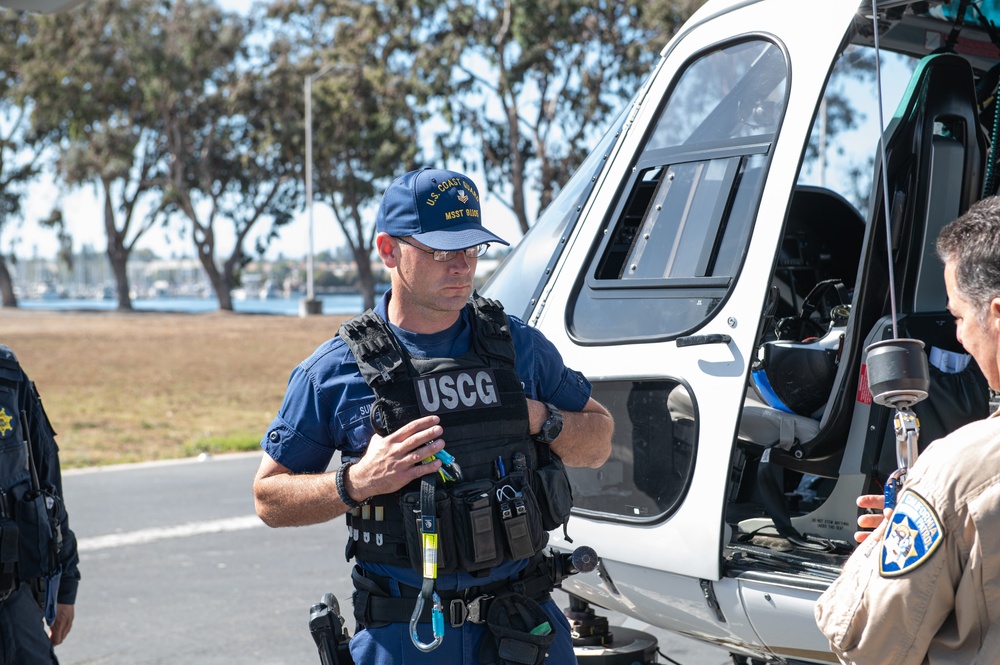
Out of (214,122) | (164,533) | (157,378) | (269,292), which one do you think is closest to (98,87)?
(214,122)

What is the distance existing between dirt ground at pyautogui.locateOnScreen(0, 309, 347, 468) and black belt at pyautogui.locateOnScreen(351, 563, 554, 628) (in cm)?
865

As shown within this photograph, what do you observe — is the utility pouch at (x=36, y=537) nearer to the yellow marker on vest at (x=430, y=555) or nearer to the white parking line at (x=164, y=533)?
the yellow marker on vest at (x=430, y=555)

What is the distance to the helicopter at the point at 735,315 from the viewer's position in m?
3.36

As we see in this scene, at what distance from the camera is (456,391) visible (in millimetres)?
2623

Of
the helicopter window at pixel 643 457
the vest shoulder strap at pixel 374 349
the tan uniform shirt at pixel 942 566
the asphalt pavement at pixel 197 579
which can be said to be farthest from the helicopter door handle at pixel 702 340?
the asphalt pavement at pixel 197 579

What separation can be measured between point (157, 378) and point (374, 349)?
1794 centimetres

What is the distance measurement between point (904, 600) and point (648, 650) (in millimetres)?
2233

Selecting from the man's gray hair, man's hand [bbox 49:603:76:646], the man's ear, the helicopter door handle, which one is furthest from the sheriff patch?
man's hand [bbox 49:603:76:646]

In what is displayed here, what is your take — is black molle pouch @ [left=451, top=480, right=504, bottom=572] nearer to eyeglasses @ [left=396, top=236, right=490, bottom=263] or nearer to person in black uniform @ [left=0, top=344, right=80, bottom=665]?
eyeglasses @ [left=396, top=236, right=490, bottom=263]

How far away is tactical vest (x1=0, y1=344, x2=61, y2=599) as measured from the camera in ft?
10.1

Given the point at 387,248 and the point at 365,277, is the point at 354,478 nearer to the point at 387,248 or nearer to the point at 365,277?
the point at 387,248

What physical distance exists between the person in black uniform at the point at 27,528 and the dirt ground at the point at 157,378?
757 cm

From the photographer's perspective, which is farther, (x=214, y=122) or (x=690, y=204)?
(x=214, y=122)

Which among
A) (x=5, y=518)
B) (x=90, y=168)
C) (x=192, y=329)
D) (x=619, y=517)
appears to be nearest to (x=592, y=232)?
(x=619, y=517)
